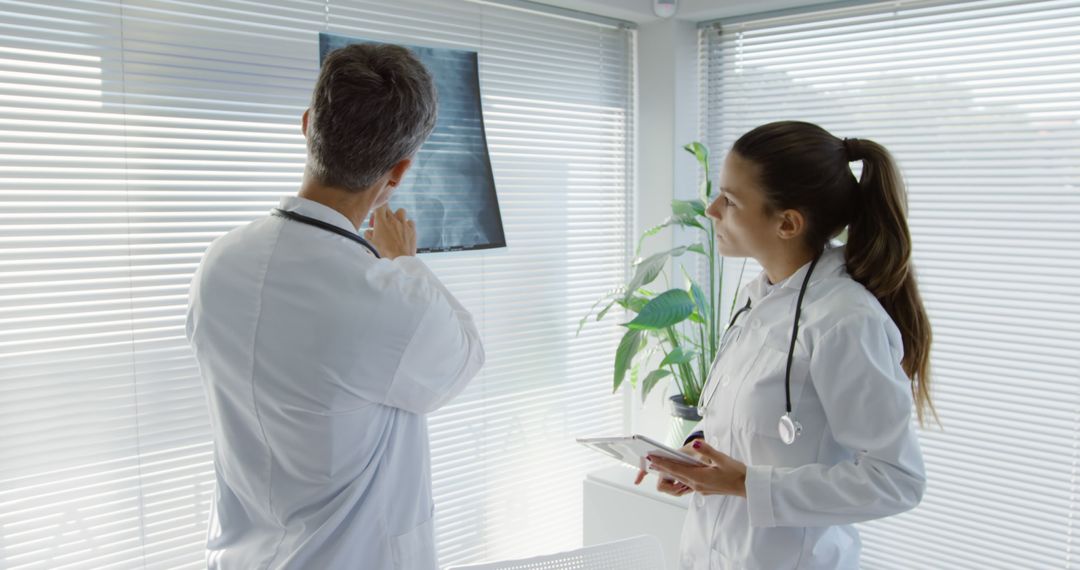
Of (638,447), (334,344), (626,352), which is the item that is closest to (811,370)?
(638,447)

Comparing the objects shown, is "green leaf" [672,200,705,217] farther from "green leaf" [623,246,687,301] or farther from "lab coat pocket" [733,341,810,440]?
"lab coat pocket" [733,341,810,440]

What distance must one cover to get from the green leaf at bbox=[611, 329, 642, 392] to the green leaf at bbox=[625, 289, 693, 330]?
0.18m

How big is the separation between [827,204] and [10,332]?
1.74 meters

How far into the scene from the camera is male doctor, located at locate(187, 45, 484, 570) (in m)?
1.30

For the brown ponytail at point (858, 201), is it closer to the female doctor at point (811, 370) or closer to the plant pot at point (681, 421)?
the female doctor at point (811, 370)

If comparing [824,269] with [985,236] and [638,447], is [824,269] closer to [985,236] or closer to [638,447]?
[638,447]

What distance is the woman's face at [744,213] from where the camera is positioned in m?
1.65

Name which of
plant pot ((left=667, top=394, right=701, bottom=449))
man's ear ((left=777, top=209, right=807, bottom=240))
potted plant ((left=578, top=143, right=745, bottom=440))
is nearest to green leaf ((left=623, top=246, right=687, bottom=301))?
potted plant ((left=578, top=143, right=745, bottom=440))

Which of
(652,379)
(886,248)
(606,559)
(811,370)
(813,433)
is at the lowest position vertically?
(606,559)

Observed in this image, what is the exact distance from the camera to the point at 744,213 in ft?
5.50

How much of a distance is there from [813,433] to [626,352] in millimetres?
1394

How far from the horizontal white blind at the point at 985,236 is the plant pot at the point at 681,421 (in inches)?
28.2

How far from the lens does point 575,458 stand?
3.30 meters

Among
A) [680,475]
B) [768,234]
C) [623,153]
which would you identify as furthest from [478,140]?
[680,475]
